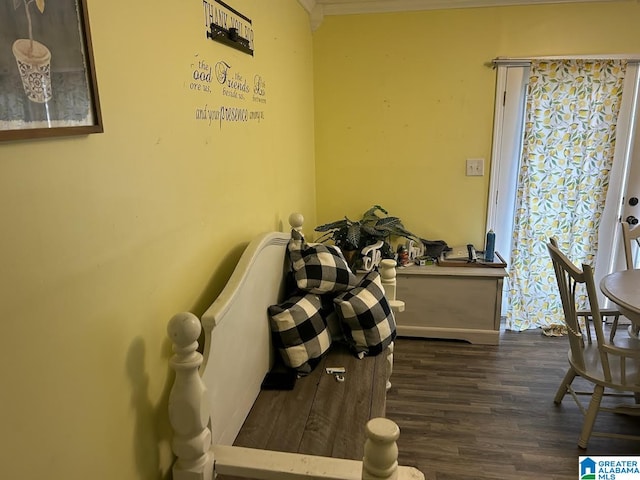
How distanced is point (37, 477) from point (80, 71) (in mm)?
759

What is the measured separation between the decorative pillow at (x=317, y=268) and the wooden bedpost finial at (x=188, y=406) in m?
0.85

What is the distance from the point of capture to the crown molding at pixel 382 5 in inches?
116

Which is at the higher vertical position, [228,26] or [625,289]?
[228,26]

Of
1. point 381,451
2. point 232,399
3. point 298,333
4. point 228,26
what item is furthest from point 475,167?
point 381,451

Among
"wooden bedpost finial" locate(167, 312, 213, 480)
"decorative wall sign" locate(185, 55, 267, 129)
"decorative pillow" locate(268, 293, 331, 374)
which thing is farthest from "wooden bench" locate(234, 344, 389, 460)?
"decorative wall sign" locate(185, 55, 267, 129)

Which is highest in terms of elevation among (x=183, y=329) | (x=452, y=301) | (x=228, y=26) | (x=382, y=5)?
(x=382, y=5)

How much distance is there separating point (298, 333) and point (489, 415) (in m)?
1.19

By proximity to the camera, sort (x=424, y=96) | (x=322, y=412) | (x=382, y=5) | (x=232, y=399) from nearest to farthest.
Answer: (x=232, y=399) → (x=322, y=412) → (x=382, y=5) → (x=424, y=96)

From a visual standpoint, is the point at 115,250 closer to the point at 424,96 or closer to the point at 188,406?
the point at 188,406

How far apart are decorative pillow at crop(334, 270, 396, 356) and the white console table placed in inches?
43.7

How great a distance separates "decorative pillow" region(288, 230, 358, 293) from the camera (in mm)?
1962

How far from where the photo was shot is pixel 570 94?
2965mm

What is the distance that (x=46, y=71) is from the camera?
2.64ft

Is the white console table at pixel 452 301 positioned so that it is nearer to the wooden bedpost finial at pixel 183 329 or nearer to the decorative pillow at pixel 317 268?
the decorative pillow at pixel 317 268
